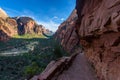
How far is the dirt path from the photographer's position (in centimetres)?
2555

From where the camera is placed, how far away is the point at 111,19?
17.3m

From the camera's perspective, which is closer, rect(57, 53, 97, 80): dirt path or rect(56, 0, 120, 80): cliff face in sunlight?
rect(56, 0, 120, 80): cliff face in sunlight

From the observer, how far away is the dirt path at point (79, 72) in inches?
1006

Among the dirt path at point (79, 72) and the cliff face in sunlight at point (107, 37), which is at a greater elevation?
the cliff face in sunlight at point (107, 37)

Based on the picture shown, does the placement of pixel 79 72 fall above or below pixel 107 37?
below

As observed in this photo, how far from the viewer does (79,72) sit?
88.5 feet

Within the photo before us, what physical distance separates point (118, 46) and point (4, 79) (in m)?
69.4

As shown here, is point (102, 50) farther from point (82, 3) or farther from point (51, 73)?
point (82, 3)

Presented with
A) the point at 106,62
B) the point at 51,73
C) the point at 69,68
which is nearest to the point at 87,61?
the point at 69,68

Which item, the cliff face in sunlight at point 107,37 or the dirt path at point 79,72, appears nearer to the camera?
the cliff face in sunlight at point 107,37

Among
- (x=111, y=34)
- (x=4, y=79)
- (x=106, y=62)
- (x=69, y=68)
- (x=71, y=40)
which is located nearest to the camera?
(x=111, y=34)

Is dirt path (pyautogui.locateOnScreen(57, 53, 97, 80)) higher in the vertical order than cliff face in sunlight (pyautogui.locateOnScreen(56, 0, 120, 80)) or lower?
lower

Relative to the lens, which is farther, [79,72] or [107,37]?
[79,72]

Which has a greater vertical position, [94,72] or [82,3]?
[82,3]
